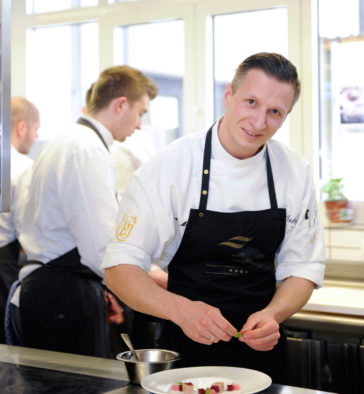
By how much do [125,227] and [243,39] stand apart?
80.8 inches

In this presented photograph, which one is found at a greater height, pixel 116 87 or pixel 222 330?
Answer: pixel 116 87

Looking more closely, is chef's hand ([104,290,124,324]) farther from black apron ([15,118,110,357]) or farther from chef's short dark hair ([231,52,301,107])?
chef's short dark hair ([231,52,301,107])

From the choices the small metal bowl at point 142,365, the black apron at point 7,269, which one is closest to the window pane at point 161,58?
the black apron at point 7,269

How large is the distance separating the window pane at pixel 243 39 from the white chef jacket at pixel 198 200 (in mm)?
1499

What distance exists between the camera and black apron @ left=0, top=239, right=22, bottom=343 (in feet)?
10.6

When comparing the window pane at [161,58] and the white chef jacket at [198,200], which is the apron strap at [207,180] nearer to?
the white chef jacket at [198,200]

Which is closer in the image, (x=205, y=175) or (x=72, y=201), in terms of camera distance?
(x=205, y=175)

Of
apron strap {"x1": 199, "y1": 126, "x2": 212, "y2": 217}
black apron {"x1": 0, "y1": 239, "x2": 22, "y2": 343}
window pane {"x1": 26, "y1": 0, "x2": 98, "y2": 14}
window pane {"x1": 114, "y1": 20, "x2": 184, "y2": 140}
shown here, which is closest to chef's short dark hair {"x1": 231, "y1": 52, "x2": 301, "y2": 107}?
apron strap {"x1": 199, "y1": 126, "x2": 212, "y2": 217}

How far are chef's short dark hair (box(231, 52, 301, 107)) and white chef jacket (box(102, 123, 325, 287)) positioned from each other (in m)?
0.23

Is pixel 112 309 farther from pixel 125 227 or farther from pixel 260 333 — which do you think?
pixel 260 333

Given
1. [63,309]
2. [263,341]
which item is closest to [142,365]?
[263,341]

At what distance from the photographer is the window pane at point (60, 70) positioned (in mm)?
4277

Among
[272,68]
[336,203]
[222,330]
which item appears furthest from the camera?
[336,203]

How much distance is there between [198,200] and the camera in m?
2.04
